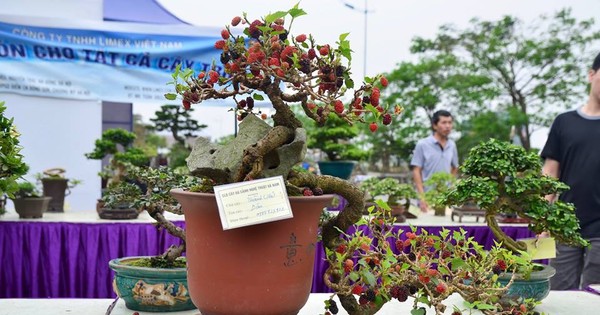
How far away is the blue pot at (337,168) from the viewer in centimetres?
351

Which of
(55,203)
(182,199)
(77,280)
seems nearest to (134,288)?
(182,199)

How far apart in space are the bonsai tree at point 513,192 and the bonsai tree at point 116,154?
238 centimetres

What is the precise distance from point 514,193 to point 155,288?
0.95 m

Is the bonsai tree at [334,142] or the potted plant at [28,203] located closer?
the potted plant at [28,203]

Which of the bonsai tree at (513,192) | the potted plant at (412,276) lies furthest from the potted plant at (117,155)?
the potted plant at (412,276)

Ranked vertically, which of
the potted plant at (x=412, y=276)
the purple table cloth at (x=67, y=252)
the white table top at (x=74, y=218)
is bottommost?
the purple table cloth at (x=67, y=252)

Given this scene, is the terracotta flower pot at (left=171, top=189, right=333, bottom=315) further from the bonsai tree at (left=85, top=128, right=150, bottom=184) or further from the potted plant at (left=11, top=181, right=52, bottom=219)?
the bonsai tree at (left=85, top=128, right=150, bottom=184)

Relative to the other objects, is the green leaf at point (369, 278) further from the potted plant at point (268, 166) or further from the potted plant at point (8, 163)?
the potted plant at point (8, 163)

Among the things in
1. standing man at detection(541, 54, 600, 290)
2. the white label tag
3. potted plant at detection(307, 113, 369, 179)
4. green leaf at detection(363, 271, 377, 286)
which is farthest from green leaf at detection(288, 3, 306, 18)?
potted plant at detection(307, 113, 369, 179)

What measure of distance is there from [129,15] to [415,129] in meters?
9.24

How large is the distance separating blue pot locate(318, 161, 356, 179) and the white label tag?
2.70m

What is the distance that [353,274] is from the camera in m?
0.82

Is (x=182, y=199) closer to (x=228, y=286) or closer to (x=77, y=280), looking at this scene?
(x=228, y=286)

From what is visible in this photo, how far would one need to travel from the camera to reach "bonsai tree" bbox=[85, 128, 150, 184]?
3.34m
